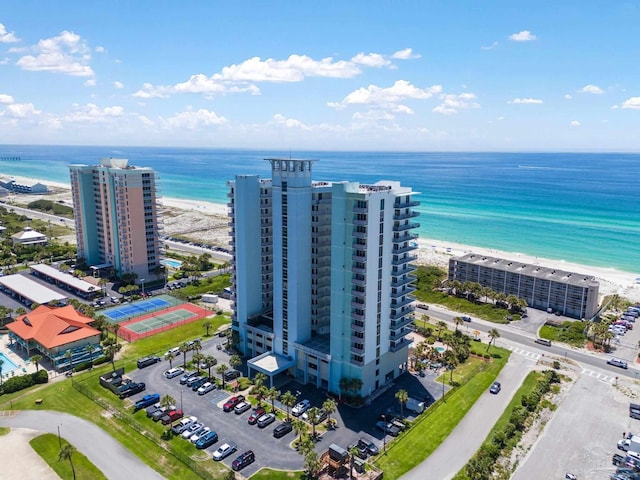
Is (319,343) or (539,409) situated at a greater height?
(319,343)

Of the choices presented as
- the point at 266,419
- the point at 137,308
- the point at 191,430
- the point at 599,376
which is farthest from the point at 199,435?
the point at 599,376

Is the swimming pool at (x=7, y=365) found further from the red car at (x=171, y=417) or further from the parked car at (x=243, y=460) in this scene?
the parked car at (x=243, y=460)

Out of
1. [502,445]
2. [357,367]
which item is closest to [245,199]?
[357,367]

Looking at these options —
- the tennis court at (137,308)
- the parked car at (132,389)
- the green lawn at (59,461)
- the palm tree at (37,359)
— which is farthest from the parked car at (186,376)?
the tennis court at (137,308)

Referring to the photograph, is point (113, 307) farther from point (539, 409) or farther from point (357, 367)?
point (539, 409)

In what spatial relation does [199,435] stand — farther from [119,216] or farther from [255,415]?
[119,216]

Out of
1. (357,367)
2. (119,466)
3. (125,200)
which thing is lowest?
(119,466)

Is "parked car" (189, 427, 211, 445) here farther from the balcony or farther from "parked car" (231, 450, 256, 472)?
the balcony
